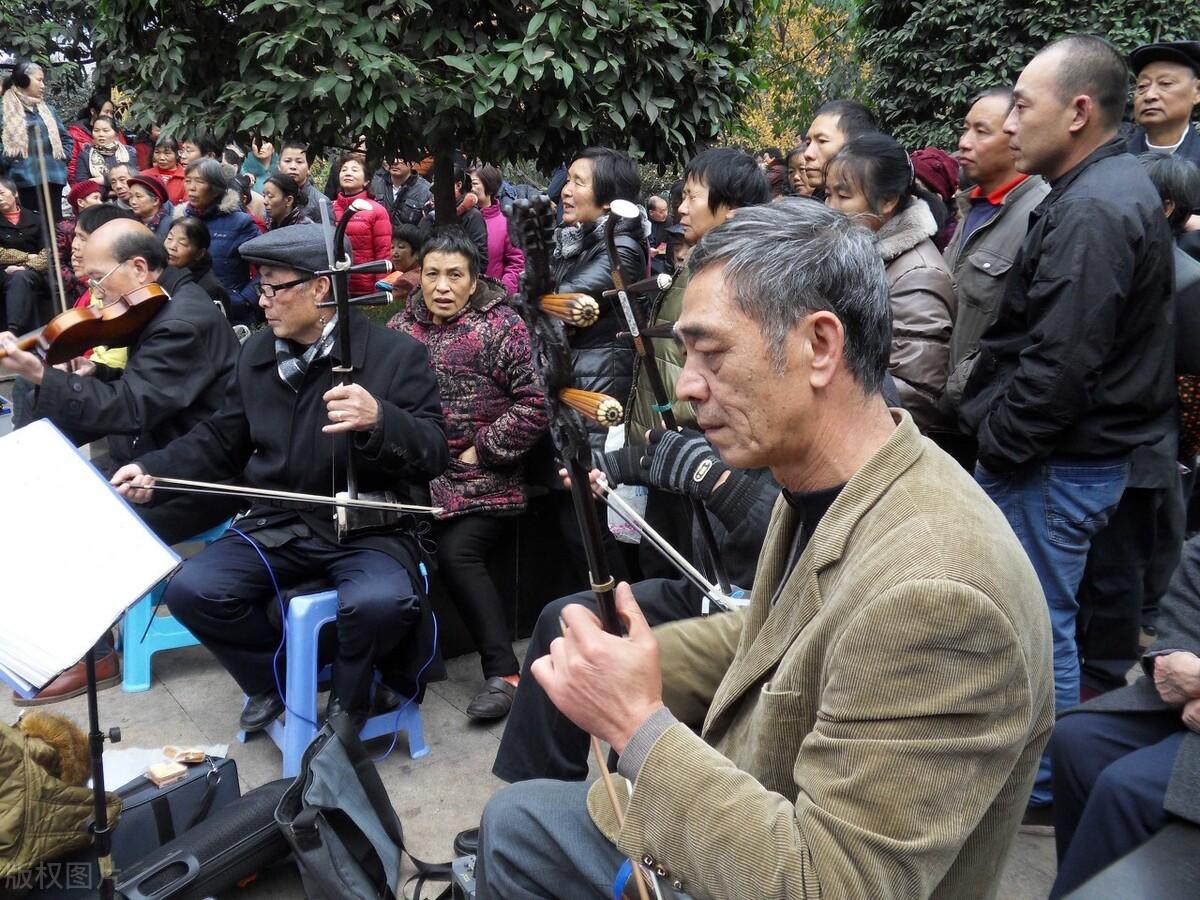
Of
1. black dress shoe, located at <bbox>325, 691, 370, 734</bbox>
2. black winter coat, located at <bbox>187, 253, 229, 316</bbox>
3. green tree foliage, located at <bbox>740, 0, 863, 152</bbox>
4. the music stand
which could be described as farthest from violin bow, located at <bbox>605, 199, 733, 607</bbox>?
green tree foliage, located at <bbox>740, 0, 863, 152</bbox>

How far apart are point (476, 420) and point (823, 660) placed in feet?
9.18

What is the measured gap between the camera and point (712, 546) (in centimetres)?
279

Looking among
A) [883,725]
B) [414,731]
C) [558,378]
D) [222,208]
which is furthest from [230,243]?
[883,725]

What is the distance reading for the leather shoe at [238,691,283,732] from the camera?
360 cm

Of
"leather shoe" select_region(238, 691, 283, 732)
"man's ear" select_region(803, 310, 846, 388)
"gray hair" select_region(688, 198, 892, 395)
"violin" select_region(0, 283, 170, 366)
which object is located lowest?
"leather shoe" select_region(238, 691, 283, 732)

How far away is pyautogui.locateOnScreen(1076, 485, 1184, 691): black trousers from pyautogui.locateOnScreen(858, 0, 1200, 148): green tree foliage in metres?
6.88

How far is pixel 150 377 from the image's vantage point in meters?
3.95

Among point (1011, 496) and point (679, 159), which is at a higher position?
point (679, 159)

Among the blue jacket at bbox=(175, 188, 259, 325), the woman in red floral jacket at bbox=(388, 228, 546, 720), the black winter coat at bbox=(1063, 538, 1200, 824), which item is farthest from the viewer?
the blue jacket at bbox=(175, 188, 259, 325)

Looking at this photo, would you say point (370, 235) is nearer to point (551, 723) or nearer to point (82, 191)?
point (82, 191)

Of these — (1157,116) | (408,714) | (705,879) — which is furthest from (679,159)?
(705,879)

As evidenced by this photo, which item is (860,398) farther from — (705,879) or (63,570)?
(63,570)

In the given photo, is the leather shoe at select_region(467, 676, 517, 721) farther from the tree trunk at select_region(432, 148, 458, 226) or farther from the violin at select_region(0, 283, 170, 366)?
the tree trunk at select_region(432, 148, 458, 226)

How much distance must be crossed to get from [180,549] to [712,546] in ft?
9.29
